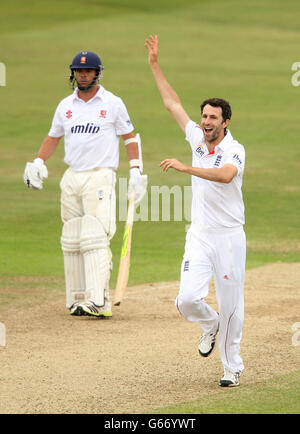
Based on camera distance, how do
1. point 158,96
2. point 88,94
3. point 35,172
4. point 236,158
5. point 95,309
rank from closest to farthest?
point 236,158
point 95,309
point 88,94
point 35,172
point 158,96

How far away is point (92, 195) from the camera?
10102 mm

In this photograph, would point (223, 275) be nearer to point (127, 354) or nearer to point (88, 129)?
point (127, 354)

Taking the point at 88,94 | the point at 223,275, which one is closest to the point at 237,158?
the point at 223,275

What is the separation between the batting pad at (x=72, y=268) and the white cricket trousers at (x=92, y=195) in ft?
0.51

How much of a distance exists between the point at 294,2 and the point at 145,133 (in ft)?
69.5

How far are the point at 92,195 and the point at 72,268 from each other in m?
0.78

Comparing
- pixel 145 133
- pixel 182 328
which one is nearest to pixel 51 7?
pixel 145 133

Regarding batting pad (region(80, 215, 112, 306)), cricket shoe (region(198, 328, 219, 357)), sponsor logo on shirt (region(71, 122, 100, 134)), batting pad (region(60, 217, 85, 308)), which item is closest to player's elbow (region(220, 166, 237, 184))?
cricket shoe (region(198, 328, 219, 357))

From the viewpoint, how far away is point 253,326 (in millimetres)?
9586

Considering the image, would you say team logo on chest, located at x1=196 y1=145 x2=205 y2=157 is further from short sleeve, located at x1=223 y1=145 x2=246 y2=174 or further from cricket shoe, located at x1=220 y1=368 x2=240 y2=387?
cricket shoe, located at x1=220 y1=368 x2=240 y2=387

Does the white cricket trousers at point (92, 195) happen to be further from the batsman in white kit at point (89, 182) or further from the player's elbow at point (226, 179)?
the player's elbow at point (226, 179)

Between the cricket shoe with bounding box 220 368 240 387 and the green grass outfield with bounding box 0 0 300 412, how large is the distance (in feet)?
1.74

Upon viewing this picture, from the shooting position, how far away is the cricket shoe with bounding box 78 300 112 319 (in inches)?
393
